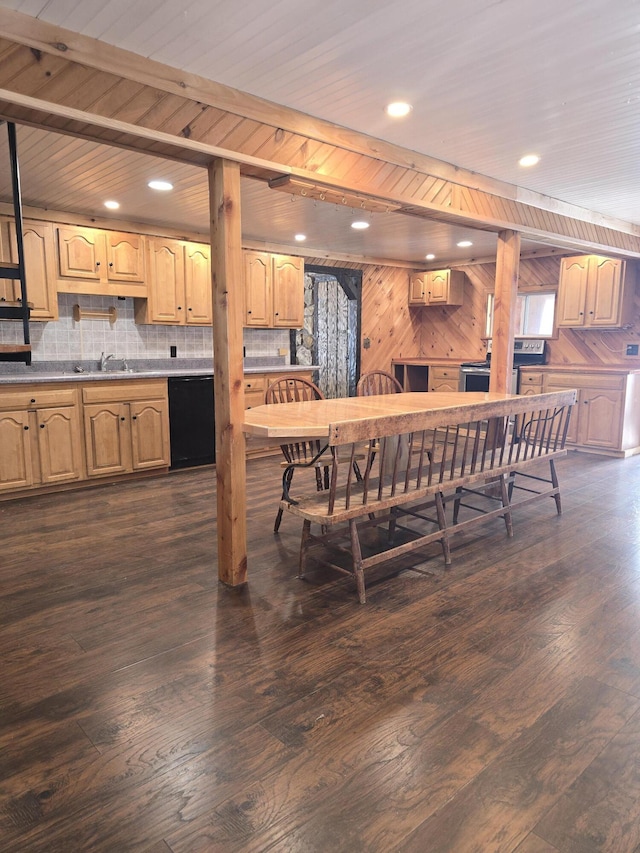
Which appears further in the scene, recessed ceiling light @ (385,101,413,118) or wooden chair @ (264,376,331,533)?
wooden chair @ (264,376,331,533)

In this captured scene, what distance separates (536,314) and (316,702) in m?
6.22

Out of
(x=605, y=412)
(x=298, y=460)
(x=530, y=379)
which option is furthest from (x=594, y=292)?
(x=298, y=460)

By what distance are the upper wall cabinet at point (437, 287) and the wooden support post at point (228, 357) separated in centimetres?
535

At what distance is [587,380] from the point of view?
5980mm

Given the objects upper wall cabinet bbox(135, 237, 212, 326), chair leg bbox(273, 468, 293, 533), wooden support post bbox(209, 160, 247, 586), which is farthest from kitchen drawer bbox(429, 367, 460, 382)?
wooden support post bbox(209, 160, 247, 586)

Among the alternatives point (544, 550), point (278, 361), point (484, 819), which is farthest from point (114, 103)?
point (278, 361)

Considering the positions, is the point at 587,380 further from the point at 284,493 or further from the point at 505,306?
the point at 284,493

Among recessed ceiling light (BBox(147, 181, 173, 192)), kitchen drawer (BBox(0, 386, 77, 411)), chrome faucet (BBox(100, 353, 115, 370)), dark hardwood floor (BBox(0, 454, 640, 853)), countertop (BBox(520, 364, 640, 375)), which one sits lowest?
dark hardwood floor (BBox(0, 454, 640, 853))

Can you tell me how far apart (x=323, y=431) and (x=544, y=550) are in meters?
1.70

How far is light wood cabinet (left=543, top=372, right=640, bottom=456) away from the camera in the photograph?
5773 millimetres

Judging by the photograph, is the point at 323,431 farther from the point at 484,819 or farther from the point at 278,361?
the point at 278,361

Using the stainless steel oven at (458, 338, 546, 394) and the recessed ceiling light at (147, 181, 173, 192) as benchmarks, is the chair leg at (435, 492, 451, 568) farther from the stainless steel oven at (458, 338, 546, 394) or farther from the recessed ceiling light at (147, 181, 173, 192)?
the stainless steel oven at (458, 338, 546, 394)

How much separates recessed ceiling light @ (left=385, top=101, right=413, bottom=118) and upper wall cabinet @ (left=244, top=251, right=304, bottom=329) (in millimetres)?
3300

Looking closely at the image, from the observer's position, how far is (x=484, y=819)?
4.77 feet
